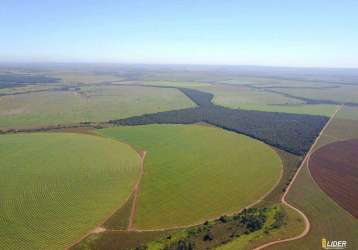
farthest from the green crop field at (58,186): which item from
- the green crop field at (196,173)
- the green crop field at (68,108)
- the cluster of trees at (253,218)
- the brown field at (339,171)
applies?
the brown field at (339,171)

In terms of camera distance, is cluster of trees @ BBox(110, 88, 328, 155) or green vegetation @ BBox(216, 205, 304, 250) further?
cluster of trees @ BBox(110, 88, 328, 155)

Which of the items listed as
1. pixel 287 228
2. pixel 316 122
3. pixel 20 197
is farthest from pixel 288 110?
pixel 20 197

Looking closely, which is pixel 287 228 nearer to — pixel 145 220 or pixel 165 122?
pixel 145 220

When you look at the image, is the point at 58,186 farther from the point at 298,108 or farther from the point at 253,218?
the point at 298,108

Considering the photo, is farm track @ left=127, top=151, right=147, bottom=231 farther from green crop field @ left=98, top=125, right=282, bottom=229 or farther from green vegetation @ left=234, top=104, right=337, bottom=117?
green vegetation @ left=234, top=104, right=337, bottom=117

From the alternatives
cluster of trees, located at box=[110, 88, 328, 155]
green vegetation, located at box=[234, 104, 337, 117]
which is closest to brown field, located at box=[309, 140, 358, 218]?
cluster of trees, located at box=[110, 88, 328, 155]

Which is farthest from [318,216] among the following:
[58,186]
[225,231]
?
[58,186]
